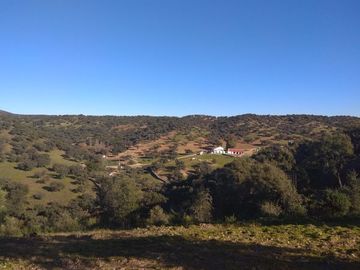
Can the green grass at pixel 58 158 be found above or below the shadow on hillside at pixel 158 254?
below

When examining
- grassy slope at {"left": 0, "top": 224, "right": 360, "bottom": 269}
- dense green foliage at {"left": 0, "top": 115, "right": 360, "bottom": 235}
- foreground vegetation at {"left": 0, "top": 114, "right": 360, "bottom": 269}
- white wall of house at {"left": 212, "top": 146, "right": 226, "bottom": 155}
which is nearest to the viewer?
grassy slope at {"left": 0, "top": 224, "right": 360, "bottom": 269}

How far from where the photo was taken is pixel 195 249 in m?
10.5

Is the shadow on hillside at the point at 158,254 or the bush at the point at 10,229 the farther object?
the bush at the point at 10,229

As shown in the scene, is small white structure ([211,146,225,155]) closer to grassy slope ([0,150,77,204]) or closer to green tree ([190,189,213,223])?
grassy slope ([0,150,77,204])

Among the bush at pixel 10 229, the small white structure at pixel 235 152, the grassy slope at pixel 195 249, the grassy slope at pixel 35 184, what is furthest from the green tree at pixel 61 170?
the grassy slope at pixel 195 249

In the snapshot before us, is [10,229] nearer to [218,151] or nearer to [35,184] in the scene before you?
[35,184]

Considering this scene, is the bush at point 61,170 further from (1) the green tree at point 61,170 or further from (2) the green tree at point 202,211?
(2) the green tree at point 202,211

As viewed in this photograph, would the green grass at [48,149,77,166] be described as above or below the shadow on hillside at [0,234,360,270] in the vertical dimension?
below

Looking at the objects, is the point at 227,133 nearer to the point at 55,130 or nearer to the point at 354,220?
the point at 55,130

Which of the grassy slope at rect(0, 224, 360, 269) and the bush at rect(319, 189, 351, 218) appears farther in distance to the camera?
the bush at rect(319, 189, 351, 218)

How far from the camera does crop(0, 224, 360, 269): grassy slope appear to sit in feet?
30.4

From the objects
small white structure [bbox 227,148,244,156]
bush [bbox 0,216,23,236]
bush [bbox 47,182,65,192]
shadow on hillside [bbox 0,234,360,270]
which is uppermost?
small white structure [bbox 227,148,244,156]

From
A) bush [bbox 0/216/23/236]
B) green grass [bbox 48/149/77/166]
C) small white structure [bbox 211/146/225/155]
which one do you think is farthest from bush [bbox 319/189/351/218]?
small white structure [bbox 211/146/225/155]

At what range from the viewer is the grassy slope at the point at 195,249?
Answer: 30.4 feet
